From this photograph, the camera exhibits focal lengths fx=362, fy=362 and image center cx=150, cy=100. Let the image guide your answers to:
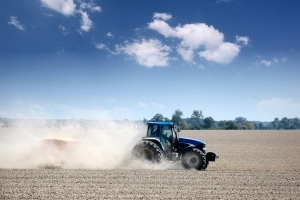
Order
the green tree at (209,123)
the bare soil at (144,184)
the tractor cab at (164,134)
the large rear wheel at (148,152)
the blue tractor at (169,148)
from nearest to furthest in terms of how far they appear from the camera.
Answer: the bare soil at (144,184)
the large rear wheel at (148,152)
the blue tractor at (169,148)
the tractor cab at (164,134)
the green tree at (209,123)

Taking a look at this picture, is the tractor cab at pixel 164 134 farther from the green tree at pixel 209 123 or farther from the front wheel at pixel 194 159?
the green tree at pixel 209 123

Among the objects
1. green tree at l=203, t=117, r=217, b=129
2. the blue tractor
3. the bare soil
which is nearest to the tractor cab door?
the blue tractor

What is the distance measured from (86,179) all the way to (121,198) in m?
3.56

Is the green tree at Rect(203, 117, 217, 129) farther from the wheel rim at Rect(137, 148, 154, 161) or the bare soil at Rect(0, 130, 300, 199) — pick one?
the bare soil at Rect(0, 130, 300, 199)

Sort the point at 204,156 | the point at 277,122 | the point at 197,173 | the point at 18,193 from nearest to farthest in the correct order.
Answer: the point at 18,193, the point at 197,173, the point at 204,156, the point at 277,122

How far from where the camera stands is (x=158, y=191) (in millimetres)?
12320

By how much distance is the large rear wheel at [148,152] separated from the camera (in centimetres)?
1738

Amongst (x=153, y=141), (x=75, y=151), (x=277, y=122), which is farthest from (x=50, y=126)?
(x=277, y=122)

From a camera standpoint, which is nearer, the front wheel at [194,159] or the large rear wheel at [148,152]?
the large rear wheel at [148,152]

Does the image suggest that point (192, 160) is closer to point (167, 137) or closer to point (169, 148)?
point (169, 148)

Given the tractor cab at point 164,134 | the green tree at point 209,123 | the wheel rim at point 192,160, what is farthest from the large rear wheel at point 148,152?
the green tree at point 209,123

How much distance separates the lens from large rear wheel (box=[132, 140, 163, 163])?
17375 mm

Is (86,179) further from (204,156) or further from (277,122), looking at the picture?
(277,122)

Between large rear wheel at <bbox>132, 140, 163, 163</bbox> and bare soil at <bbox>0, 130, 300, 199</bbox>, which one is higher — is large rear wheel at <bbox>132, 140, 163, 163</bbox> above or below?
above
